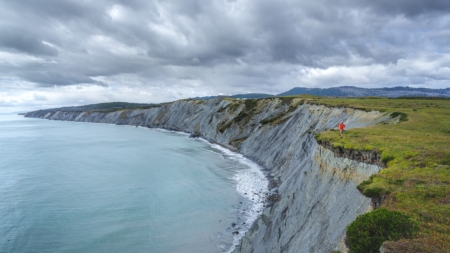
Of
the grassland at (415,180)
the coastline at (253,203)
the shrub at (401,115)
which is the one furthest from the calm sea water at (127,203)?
the shrub at (401,115)

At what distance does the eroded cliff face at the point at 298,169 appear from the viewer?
16859 millimetres

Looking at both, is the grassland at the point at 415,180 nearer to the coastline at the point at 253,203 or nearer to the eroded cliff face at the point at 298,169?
the eroded cliff face at the point at 298,169

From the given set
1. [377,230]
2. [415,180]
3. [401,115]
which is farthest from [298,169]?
[377,230]

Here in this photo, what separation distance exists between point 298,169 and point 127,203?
2300cm

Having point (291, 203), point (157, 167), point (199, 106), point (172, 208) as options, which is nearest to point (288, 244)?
point (291, 203)

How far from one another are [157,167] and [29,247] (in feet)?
101

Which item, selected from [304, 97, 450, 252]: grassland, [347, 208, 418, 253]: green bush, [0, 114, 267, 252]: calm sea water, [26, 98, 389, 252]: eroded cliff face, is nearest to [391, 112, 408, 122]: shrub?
[26, 98, 389, 252]: eroded cliff face

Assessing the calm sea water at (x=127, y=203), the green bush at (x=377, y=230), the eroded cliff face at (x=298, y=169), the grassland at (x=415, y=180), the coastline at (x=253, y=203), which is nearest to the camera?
the green bush at (x=377, y=230)

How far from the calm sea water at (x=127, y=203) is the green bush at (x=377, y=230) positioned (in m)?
18.6

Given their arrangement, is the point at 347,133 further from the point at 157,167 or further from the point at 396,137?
the point at 157,167

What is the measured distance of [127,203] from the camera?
3466 cm

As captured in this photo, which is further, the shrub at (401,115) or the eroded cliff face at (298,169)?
the shrub at (401,115)

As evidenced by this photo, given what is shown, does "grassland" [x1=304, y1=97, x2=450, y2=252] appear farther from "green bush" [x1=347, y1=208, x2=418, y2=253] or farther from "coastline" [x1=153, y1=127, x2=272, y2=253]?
"coastline" [x1=153, y1=127, x2=272, y2=253]

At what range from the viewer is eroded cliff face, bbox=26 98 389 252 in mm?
16859
